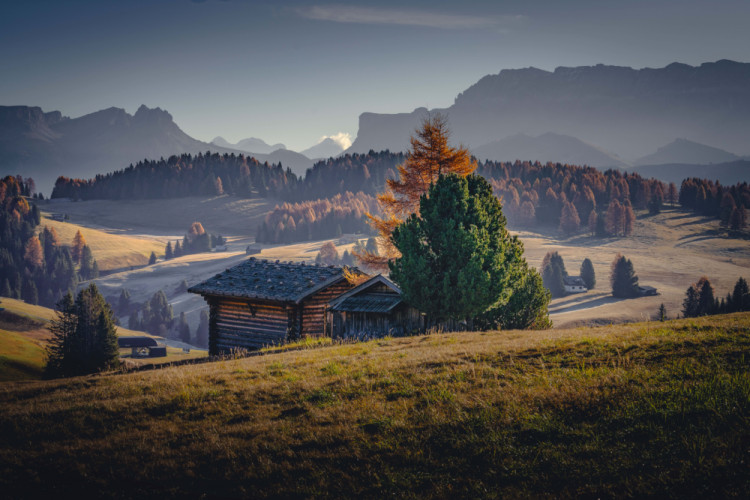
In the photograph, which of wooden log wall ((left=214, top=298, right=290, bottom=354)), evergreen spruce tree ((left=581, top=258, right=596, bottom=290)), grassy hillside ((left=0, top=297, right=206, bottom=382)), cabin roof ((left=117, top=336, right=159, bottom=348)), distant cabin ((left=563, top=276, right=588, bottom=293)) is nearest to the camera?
wooden log wall ((left=214, top=298, right=290, bottom=354))

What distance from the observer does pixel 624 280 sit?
122m

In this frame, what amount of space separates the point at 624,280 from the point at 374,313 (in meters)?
119

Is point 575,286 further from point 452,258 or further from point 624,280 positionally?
point 452,258

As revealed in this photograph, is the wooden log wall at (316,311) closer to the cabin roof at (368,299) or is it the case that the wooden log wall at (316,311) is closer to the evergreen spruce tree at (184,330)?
the cabin roof at (368,299)

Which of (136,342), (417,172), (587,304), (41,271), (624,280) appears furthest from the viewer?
(41,271)

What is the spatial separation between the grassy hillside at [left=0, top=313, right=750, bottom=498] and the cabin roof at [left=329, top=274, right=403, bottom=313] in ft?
50.7

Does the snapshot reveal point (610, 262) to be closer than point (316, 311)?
No

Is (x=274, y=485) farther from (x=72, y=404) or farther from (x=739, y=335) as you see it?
(x=739, y=335)

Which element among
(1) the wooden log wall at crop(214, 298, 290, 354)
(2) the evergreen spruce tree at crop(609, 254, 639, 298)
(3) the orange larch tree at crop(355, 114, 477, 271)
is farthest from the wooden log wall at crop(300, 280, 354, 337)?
(2) the evergreen spruce tree at crop(609, 254, 639, 298)

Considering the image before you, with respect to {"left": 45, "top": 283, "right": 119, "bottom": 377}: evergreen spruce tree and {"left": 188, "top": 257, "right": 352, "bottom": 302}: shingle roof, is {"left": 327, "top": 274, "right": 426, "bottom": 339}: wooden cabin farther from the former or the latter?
{"left": 45, "top": 283, "right": 119, "bottom": 377}: evergreen spruce tree

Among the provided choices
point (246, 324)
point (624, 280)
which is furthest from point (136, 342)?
point (624, 280)

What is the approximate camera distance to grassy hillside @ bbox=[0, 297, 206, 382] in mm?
59156

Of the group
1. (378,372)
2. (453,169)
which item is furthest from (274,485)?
(453,169)

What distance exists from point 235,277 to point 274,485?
80.1ft
